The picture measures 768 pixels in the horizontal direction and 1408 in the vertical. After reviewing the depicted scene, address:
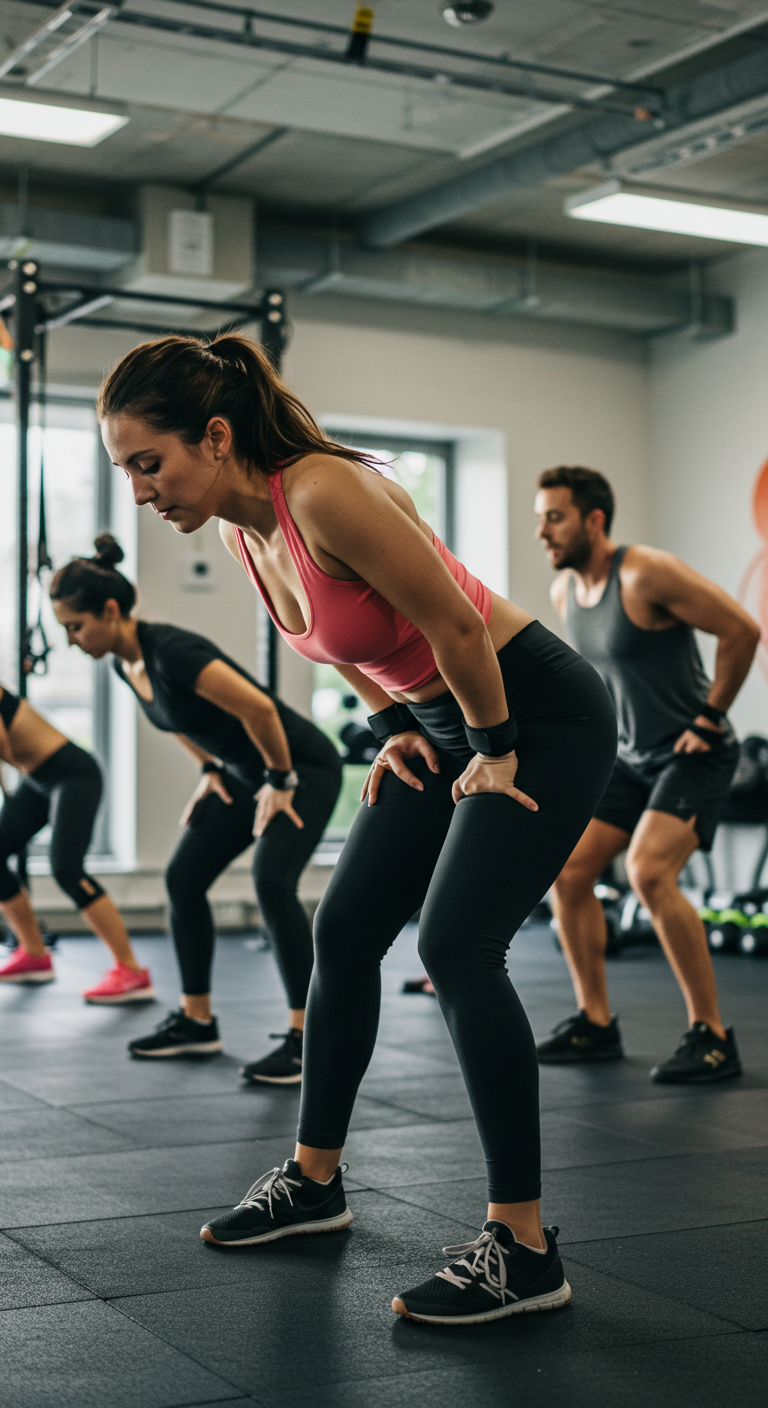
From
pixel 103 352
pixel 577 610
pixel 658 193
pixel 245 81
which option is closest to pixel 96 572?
pixel 577 610

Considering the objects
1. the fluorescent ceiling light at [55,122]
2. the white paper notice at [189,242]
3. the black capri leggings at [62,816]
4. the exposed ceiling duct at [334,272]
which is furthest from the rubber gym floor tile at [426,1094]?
the white paper notice at [189,242]

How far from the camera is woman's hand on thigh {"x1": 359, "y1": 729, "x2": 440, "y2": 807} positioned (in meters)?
2.09

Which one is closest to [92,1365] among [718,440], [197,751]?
[197,751]

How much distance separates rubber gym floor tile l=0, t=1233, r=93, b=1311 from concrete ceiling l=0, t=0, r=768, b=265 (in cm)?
373

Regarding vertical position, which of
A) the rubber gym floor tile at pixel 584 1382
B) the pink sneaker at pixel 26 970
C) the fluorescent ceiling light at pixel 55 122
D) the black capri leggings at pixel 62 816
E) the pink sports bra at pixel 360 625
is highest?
the fluorescent ceiling light at pixel 55 122

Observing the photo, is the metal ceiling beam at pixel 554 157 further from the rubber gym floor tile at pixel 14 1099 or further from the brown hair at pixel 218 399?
the rubber gym floor tile at pixel 14 1099

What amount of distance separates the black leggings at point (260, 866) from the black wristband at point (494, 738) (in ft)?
5.09

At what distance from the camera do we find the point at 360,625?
1.88m

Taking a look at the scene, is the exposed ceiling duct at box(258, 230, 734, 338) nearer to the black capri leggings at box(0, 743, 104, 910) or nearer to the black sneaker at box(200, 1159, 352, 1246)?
the black capri leggings at box(0, 743, 104, 910)

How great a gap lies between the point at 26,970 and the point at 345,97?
3392 millimetres

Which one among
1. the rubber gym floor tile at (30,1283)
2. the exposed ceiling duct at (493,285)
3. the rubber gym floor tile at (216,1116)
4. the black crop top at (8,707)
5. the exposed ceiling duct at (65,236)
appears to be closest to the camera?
the rubber gym floor tile at (30,1283)

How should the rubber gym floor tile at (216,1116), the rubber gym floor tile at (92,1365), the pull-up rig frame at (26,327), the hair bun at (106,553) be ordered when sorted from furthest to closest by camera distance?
the pull-up rig frame at (26,327) → the hair bun at (106,553) → the rubber gym floor tile at (216,1116) → the rubber gym floor tile at (92,1365)

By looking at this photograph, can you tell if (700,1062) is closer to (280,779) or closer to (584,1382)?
(280,779)

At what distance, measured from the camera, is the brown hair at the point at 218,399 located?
1886 millimetres
